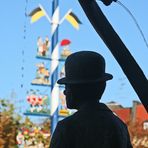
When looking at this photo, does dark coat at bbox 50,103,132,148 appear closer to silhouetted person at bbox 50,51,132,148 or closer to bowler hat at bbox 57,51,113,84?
silhouetted person at bbox 50,51,132,148

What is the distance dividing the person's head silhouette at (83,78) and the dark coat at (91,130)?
0.15 ft

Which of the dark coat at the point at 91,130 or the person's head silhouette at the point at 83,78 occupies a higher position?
the person's head silhouette at the point at 83,78

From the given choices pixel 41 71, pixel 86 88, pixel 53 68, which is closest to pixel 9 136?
pixel 41 71

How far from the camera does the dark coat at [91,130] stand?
7.72ft

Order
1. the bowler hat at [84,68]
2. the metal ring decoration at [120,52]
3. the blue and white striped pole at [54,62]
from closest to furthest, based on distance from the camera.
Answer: the metal ring decoration at [120,52]
the bowler hat at [84,68]
the blue and white striped pole at [54,62]

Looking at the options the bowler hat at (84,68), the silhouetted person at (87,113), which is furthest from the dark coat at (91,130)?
the bowler hat at (84,68)

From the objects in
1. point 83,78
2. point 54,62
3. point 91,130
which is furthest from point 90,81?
point 54,62

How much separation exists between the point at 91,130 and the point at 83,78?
0.20 m

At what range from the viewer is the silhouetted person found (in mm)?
2361

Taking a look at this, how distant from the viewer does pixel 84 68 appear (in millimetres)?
2414

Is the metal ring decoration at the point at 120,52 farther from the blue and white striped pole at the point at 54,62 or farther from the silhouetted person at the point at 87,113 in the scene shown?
the blue and white striped pole at the point at 54,62

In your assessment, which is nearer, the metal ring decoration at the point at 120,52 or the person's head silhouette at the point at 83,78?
the metal ring decoration at the point at 120,52

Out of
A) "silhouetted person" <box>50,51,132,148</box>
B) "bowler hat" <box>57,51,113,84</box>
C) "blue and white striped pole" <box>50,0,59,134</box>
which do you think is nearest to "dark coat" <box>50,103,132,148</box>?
"silhouetted person" <box>50,51,132,148</box>

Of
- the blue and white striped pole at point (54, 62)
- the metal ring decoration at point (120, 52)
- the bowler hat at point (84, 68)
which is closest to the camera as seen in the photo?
the metal ring decoration at point (120, 52)
